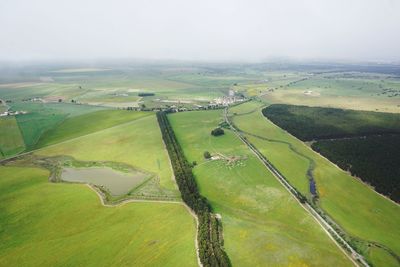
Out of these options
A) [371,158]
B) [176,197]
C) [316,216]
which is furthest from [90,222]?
[371,158]

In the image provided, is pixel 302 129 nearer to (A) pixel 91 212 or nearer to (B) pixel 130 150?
(B) pixel 130 150

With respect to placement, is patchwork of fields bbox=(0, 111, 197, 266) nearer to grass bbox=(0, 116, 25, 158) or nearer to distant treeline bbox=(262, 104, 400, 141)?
grass bbox=(0, 116, 25, 158)

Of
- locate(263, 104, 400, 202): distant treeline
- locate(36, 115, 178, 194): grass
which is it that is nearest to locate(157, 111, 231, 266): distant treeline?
locate(36, 115, 178, 194): grass

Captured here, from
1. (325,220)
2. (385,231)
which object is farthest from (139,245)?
(385,231)

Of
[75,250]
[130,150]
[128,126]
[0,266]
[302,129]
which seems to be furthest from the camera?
[128,126]

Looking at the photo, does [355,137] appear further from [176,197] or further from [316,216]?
[176,197]

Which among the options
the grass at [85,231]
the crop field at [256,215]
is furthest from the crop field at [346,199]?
the grass at [85,231]
